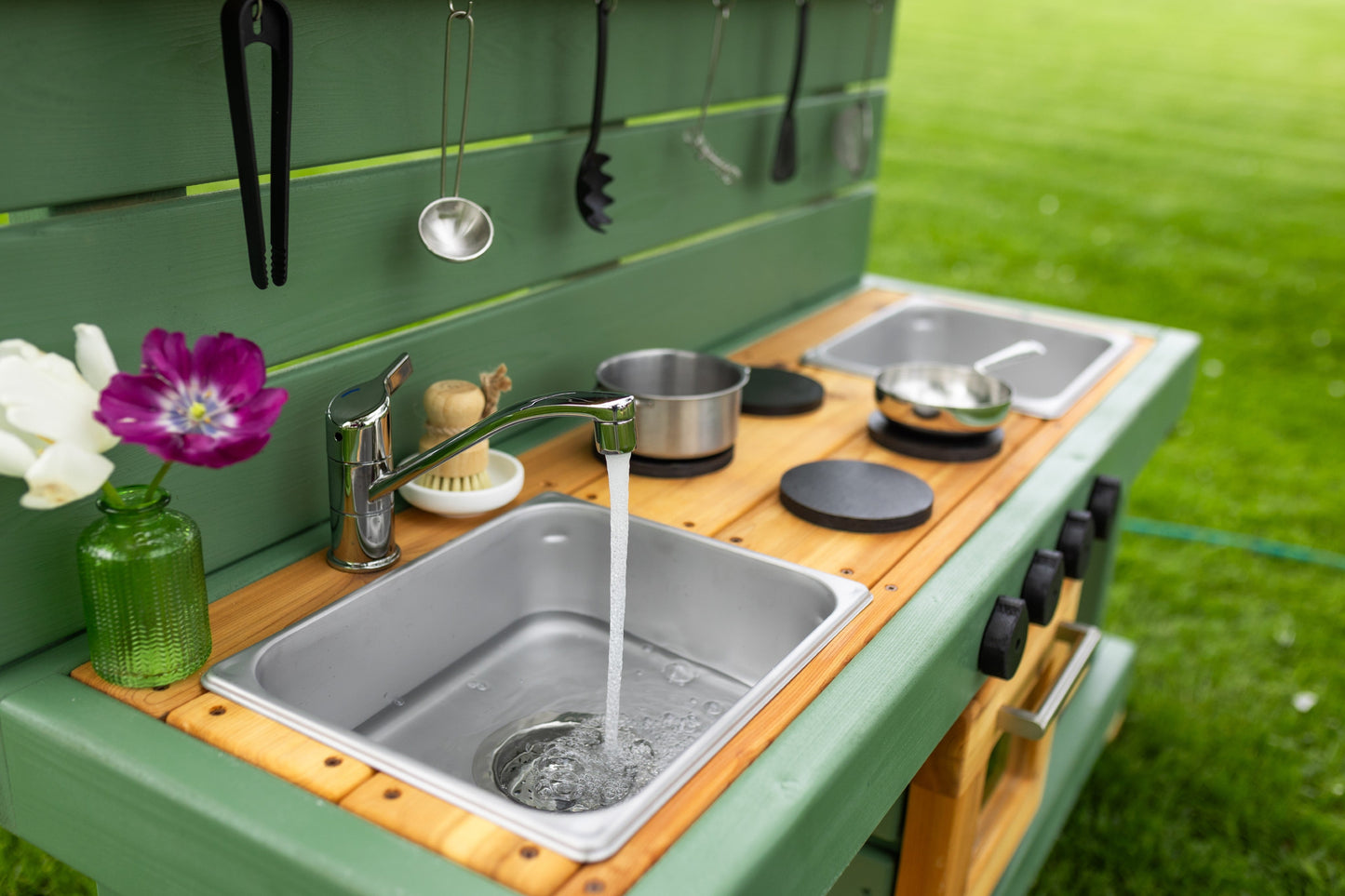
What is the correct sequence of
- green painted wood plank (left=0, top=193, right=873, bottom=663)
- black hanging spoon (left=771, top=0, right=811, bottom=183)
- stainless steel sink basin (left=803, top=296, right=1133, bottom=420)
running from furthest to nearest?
stainless steel sink basin (left=803, top=296, right=1133, bottom=420) < black hanging spoon (left=771, top=0, right=811, bottom=183) < green painted wood plank (left=0, top=193, right=873, bottom=663)

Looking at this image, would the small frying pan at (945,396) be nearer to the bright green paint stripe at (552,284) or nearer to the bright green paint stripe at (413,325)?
the bright green paint stripe at (552,284)

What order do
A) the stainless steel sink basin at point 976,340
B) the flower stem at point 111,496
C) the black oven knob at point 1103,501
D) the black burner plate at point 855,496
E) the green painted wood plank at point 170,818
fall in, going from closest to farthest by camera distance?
the green painted wood plank at point 170,818 → the flower stem at point 111,496 → the black burner plate at point 855,496 → the black oven knob at point 1103,501 → the stainless steel sink basin at point 976,340

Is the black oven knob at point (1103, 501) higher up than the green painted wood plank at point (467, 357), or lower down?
lower down

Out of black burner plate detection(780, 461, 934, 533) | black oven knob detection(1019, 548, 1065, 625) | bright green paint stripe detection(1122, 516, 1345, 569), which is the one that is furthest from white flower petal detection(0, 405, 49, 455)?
bright green paint stripe detection(1122, 516, 1345, 569)

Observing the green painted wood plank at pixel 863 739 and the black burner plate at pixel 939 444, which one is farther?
the black burner plate at pixel 939 444

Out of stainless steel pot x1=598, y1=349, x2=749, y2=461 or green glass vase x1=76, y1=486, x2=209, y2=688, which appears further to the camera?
stainless steel pot x1=598, y1=349, x2=749, y2=461

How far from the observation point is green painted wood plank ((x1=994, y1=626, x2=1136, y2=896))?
6.41 feet

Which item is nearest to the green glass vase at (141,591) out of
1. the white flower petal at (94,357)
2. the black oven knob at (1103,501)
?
the white flower petal at (94,357)

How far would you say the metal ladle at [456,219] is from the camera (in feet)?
4.38

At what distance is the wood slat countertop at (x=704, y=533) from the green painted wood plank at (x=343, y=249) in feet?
0.80

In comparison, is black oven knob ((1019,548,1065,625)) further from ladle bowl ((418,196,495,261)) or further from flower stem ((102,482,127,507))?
flower stem ((102,482,127,507))

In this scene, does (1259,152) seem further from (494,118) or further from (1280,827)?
(494,118)

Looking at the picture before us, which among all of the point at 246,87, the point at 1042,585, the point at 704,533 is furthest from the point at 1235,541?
the point at 246,87

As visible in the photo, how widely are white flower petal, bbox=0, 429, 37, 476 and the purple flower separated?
0.20ft
